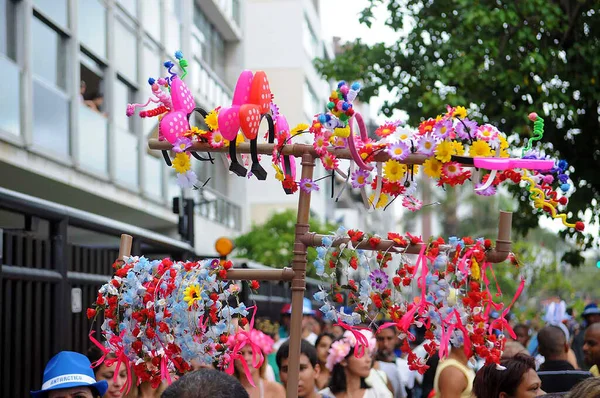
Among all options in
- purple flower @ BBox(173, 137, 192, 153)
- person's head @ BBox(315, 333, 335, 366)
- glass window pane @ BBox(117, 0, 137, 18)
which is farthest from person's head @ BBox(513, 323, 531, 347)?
purple flower @ BBox(173, 137, 192, 153)

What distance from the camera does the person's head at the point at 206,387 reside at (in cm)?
340

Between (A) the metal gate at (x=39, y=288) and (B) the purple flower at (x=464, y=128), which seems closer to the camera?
(B) the purple flower at (x=464, y=128)

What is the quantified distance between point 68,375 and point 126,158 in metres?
14.3

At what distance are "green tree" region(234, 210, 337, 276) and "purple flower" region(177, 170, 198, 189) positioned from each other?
2157 cm

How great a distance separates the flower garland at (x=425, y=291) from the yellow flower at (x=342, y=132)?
1.36 ft

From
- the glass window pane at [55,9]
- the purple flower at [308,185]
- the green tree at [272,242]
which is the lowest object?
the purple flower at [308,185]

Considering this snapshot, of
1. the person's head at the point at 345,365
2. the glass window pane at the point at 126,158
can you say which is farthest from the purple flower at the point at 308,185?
the glass window pane at the point at 126,158

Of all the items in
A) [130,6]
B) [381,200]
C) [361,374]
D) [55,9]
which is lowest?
[361,374]

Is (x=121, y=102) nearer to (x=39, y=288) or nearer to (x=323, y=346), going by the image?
(x=323, y=346)

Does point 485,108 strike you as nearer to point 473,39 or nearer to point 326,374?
point 473,39

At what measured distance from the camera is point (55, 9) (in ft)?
52.8

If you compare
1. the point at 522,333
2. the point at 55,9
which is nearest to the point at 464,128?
the point at 522,333

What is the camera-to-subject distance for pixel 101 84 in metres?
18.7

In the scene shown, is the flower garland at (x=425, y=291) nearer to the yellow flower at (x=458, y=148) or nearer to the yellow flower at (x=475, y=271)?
the yellow flower at (x=475, y=271)
